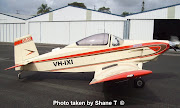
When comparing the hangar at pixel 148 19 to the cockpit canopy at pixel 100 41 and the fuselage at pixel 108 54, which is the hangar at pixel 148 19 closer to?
the fuselage at pixel 108 54

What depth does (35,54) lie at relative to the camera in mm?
6785

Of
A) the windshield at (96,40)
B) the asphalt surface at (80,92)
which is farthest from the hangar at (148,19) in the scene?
the windshield at (96,40)

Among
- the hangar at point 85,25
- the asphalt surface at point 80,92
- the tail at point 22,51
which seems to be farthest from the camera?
the hangar at point 85,25

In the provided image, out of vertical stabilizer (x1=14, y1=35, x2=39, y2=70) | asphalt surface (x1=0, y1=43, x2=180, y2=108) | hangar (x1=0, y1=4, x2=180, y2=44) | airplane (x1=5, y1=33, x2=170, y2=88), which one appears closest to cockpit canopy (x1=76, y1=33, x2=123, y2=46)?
airplane (x1=5, y1=33, x2=170, y2=88)

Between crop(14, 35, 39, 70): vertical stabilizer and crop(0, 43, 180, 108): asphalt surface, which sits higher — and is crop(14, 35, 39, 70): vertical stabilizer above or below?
above

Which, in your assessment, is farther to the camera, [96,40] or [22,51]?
[22,51]

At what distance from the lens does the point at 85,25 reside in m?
29.0

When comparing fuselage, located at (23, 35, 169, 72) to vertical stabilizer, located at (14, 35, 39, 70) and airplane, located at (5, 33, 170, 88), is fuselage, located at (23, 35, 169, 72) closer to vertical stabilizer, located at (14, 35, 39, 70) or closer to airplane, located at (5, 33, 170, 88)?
airplane, located at (5, 33, 170, 88)

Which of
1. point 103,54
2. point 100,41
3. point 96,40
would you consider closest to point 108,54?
point 103,54

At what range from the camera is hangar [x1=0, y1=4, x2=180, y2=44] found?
23.8 meters

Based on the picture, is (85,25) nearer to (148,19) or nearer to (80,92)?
(148,19)

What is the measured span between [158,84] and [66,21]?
26563 mm

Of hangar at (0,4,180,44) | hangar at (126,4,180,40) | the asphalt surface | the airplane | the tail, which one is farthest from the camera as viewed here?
hangar at (0,4,180,44)

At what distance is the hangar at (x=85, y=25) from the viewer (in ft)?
78.0
